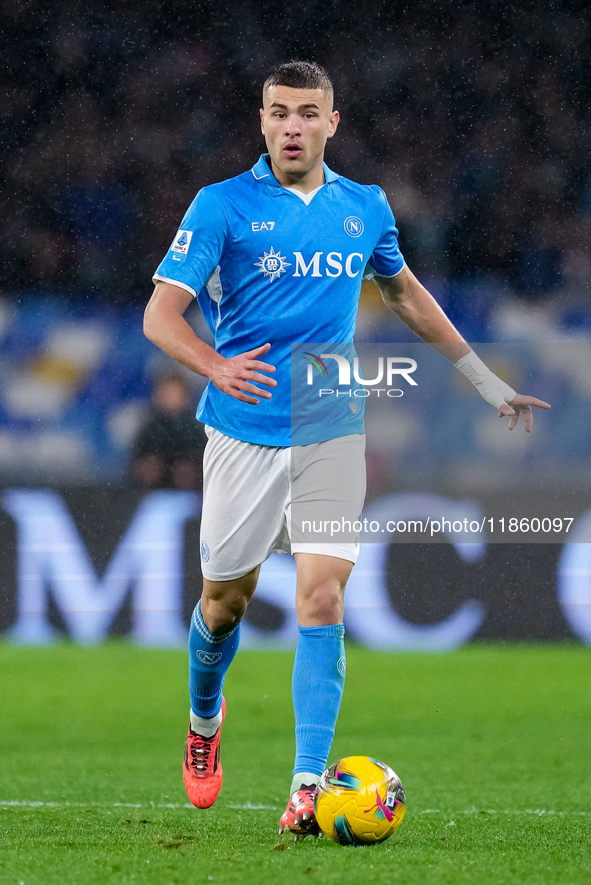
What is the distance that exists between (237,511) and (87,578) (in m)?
3.37

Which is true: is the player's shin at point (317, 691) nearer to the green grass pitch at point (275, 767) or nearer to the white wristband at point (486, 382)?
the green grass pitch at point (275, 767)

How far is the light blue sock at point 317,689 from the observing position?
9.86ft

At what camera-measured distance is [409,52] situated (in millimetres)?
8891

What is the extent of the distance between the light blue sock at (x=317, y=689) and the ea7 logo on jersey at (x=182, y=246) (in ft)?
3.43

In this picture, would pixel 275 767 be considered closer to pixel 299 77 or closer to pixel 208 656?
pixel 208 656

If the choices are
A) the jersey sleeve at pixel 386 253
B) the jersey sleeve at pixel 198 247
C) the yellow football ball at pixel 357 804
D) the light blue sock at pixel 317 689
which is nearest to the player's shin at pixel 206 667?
the light blue sock at pixel 317 689

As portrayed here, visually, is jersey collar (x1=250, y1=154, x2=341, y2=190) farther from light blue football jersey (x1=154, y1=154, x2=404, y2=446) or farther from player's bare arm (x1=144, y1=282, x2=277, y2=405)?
player's bare arm (x1=144, y1=282, x2=277, y2=405)

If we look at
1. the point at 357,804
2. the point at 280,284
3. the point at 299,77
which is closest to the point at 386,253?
the point at 280,284

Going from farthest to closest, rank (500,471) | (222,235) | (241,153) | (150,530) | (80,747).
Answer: (241,153)
(500,471)
(150,530)
(80,747)
(222,235)

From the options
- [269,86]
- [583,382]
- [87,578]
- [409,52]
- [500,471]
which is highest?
[409,52]

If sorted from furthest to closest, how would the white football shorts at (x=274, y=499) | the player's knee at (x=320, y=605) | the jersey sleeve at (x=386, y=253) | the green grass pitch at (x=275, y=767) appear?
the jersey sleeve at (x=386, y=253) < the white football shorts at (x=274, y=499) < the player's knee at (x=320, y=605) < the green grass pitch at (x=275, y=767)

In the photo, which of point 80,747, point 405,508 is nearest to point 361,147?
point 405,508

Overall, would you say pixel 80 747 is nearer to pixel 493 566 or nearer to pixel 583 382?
pixel 493 566

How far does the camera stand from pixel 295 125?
3336mm
